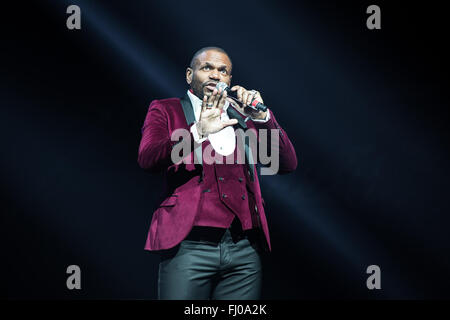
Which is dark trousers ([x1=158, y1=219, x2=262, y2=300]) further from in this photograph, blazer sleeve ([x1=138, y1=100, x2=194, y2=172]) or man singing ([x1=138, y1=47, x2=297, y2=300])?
blazer sleeve ([x1=138, y1=100, x2=194, y2=172])

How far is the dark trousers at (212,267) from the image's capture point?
4.36 feet

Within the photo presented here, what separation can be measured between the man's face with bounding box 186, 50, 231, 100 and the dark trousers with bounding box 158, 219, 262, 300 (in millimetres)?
532

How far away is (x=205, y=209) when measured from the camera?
1.35m

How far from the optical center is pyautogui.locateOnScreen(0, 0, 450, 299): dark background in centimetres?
220

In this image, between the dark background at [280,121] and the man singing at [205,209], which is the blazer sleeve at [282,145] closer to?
the man singing at [205,209]

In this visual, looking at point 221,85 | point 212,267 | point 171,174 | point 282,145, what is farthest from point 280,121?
point 212,267

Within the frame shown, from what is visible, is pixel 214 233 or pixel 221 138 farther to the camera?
pixel 221 138

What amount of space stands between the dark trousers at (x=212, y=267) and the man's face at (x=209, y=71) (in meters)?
0.53

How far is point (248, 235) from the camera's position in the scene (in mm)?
1438

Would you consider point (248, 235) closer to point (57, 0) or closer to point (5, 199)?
point (5, 199)

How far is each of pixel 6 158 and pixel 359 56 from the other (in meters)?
1.98

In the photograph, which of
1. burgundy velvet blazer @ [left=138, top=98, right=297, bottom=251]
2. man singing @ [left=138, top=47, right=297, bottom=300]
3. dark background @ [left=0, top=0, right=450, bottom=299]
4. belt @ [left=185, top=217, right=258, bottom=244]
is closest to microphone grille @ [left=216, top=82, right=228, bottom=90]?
man singing @ [left=138, top=47, right=297, bottom=300]

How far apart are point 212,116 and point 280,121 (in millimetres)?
1117

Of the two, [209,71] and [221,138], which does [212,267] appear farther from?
[209,71]
